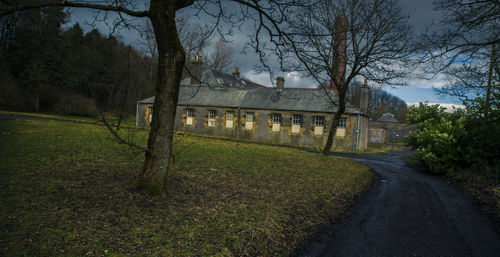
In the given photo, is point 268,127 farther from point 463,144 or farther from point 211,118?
point 463,144

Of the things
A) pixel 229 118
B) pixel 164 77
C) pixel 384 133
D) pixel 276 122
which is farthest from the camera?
pixel 384 133

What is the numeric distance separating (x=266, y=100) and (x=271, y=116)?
6.57 feet

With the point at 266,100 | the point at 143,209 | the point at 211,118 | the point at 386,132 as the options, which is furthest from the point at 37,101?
the point at 386,132

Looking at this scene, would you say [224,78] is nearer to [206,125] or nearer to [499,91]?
[206,125]

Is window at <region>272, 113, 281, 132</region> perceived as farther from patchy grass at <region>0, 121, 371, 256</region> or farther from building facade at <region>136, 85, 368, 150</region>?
patchy grass at <region>0, 121, 371, 256</region>

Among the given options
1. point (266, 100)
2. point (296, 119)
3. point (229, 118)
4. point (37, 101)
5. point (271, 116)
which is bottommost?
point (229, 118)

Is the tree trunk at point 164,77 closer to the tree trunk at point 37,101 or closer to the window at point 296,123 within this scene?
the window at point 296,123

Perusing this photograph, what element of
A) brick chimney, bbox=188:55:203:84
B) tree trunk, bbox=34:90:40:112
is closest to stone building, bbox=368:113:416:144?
brick chimney, bbox=188:55:203:84

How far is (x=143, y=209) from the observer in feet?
14.5

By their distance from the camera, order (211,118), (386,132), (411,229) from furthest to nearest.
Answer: (386,132) → (211,118) → (411,229)

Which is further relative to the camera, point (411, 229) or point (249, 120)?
point (249, 120)

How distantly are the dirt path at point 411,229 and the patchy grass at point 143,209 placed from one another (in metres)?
0.46

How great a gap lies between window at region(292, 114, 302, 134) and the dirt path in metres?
17.1

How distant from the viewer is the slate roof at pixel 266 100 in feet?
82.1
